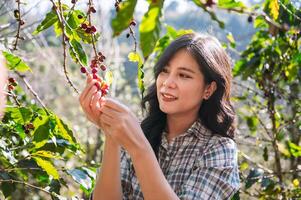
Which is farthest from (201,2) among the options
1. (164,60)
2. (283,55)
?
(283,55)

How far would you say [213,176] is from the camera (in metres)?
1.75

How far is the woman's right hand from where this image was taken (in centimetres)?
145

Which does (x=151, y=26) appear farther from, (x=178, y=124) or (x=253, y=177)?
(x=253, y=177)

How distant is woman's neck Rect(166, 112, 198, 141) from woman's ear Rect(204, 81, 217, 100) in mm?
79

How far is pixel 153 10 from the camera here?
75cm

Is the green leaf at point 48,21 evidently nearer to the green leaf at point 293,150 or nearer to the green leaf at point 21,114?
the green leaf at point 21,114

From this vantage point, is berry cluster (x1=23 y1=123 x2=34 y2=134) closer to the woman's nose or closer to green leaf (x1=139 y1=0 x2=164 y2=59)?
the woman's nose

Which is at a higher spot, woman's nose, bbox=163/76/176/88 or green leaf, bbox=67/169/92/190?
woman's nose, bbox=163/76/176/88

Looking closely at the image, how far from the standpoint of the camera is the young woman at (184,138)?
1.61m

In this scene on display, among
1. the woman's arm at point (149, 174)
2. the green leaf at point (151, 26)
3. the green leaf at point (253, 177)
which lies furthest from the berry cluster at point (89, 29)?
the green leaf at point (253, 177)

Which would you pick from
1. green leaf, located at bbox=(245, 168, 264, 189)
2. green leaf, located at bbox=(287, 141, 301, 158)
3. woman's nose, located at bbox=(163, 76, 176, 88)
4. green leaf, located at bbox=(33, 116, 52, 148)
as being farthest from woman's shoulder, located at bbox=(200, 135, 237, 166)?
green leaf, located at bbox=(287, 141, 301, 158)

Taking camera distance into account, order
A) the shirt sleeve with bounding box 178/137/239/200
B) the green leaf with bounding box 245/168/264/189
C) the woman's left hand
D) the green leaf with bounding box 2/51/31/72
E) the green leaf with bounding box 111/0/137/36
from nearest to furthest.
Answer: the green leaf with bounding box 111/0/137/36
the woman's left hand
the green leaf with bounding box 2/51/31/72
the shirt sleeve with bounding box 178/137/239/200
the green leaf with bounding box 245/168/264/189

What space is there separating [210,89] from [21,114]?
637mm

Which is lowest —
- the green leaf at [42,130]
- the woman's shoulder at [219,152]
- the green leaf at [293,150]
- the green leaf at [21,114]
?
the woman's shoulder at [219,152]
